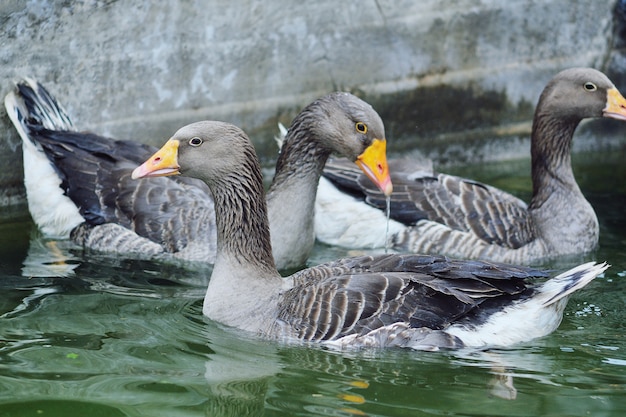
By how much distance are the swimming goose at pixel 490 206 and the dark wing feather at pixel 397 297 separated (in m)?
2.63

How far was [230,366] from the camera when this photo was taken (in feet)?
23.2

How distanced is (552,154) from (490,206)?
3.04 feet

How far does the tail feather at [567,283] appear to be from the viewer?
734 centimetres

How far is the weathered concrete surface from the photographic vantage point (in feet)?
34.4

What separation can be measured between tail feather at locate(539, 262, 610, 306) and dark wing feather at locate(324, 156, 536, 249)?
→ 8.58ft

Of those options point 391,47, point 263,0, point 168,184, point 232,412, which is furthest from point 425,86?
point 232,412

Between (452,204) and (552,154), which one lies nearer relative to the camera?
(452,204)

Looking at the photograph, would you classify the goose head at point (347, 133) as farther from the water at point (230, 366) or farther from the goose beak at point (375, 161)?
the water at point (230, 366)

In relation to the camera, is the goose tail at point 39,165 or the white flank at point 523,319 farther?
the goose tail at point 39,165

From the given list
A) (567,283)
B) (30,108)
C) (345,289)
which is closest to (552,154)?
(567,283)

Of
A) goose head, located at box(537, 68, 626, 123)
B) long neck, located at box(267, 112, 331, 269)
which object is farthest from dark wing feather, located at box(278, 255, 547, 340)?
goose head, located at box(537, 68, 626, 123)

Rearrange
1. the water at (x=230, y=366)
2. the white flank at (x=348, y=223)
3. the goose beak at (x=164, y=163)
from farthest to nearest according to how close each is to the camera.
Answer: the white flank at (x=348, y=223)
the goose beak at (x=164, y=163)
the water at (x=230, y=366)

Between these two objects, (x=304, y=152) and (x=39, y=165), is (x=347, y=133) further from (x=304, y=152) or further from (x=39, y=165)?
(x=39, y=165)

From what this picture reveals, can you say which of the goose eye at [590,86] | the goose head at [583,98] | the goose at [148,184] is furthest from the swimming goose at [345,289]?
the goose eye at [590,86]
